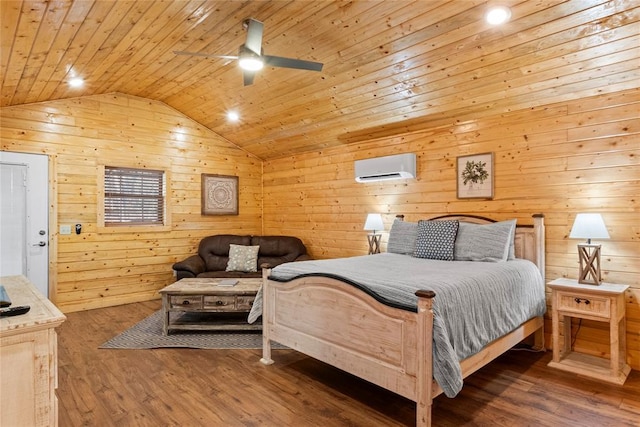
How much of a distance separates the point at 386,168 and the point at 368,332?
8.81 feet

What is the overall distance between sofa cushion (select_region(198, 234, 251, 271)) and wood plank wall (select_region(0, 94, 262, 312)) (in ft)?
1.01

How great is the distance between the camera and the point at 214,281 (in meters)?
4.50

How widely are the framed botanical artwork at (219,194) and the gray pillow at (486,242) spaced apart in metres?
3.98

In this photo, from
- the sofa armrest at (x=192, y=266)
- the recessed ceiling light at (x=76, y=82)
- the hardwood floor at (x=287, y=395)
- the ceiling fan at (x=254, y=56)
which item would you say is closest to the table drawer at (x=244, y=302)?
the hardwood floor at (x=287, y=395)

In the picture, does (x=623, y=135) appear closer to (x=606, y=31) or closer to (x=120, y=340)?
(x=606, y=31)

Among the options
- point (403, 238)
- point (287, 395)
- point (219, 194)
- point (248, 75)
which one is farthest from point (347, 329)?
point (219, 194)

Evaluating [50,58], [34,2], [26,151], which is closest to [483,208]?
[34,2]

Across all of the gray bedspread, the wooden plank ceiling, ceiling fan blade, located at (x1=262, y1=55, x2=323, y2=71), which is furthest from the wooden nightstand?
ceiling fan blade, located at (x1=262, y1=55, x2=323, y2=71)

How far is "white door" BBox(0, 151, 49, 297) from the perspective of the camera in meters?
4.37

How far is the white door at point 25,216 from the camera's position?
4.37 m

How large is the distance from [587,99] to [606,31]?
2.62 feet

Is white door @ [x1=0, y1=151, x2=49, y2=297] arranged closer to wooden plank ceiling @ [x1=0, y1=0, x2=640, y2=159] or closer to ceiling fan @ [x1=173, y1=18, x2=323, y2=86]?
wooden plank ceiling @ [x1=0, y1=0, x2=640, y2=159]

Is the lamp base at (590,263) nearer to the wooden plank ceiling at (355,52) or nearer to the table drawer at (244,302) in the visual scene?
the wooden plank ceiling at (355,52)

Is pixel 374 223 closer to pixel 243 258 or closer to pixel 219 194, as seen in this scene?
pixel 243 258
